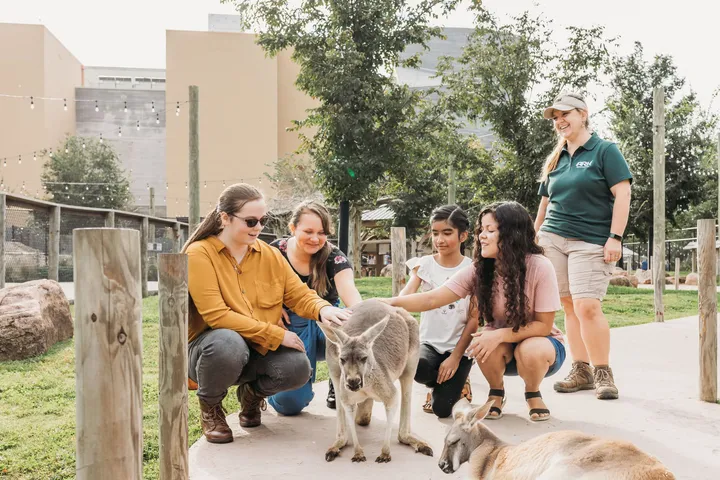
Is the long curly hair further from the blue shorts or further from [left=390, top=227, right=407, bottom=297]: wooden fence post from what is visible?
[left=390, top=227, right=407, bottom=297]: wooden fence post

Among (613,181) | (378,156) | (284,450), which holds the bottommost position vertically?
(284,450)

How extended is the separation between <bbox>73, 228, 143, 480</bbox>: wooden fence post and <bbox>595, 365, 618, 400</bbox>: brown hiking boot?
3.55 m

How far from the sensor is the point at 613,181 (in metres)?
4.78

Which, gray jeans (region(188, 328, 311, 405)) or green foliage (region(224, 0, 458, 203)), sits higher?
green foliage (region(224, 0, 458, 203))

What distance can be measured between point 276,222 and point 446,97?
16301mm

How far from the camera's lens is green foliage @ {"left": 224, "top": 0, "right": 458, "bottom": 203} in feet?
47.4

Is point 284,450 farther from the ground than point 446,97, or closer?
closer

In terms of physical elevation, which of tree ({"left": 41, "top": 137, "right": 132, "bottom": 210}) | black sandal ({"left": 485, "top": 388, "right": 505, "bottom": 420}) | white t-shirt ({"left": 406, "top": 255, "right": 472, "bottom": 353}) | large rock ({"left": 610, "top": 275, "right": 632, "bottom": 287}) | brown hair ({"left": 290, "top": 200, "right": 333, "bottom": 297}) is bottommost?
large rock ({"left": 610, "top": 275, "right": 632, "bottom": 287})

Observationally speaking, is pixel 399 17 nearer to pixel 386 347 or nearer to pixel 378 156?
pixel 378 156

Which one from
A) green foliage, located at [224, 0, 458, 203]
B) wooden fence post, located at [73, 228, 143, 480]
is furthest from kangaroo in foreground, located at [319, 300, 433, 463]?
green foliage, located at [224, 0, 458, 203]

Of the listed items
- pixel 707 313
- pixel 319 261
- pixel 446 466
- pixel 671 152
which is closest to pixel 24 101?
pixel 671 152

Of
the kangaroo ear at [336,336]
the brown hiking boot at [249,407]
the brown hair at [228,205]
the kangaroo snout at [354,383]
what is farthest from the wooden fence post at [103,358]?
A: the brown hiking boot at [249,407]

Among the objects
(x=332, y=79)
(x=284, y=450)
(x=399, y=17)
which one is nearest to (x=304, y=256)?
(x=284, y=450)

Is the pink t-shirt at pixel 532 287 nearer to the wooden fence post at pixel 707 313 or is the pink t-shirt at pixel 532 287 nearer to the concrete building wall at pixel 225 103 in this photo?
the wooden fence post at pixel 707 313
